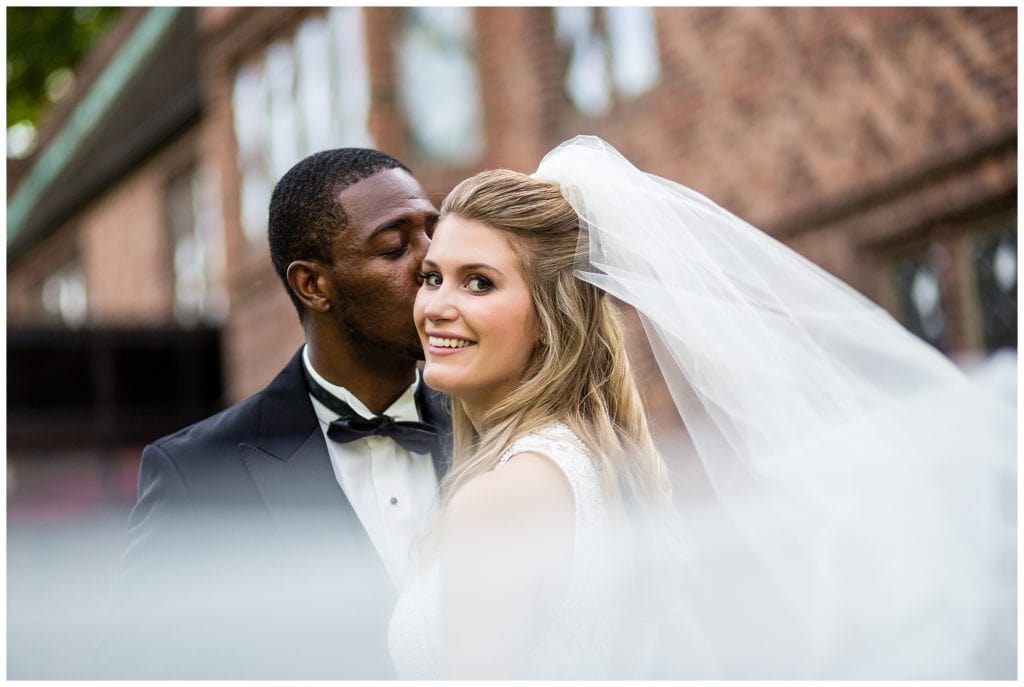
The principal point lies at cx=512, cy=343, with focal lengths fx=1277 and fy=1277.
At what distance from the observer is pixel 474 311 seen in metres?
2.19

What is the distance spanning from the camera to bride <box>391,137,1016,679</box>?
6.82 ft

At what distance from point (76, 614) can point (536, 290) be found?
7174 millimetres

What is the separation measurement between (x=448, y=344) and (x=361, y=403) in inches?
17.1

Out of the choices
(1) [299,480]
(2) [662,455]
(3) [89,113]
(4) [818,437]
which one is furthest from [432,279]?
(3) [89,113]

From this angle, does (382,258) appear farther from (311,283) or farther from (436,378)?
(436,378)

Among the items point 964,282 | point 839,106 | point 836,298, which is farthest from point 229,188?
point 836,298

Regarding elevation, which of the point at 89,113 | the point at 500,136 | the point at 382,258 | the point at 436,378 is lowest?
the point at 436,378

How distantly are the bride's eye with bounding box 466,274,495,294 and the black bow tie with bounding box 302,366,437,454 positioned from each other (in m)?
0.42

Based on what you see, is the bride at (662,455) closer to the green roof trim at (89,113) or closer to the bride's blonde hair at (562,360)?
the bride's blonde hair at (562,360)

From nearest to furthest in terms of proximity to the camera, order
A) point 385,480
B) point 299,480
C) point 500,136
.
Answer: point 299,480 < point 385,480 < point 500,136

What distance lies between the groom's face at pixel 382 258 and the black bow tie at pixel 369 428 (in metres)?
0.14

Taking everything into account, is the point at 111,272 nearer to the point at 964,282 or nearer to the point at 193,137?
the point at 193,137

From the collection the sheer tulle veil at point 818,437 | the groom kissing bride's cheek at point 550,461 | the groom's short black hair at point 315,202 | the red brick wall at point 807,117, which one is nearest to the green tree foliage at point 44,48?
the red brick wall at point 807,117

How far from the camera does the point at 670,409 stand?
6.68 metres
